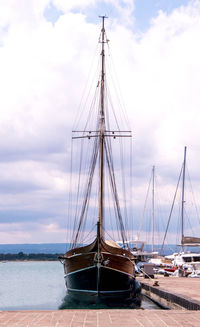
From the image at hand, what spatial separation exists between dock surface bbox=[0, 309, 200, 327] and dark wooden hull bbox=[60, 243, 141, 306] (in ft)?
38.0

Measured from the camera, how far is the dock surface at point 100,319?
10.0m

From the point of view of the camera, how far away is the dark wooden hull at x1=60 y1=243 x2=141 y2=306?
23.4m

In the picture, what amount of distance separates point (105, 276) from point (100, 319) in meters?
12.8

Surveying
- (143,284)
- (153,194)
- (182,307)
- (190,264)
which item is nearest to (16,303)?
(143,284)

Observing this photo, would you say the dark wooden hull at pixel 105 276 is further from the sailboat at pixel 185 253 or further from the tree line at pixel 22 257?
the tree line at pixel 22 257

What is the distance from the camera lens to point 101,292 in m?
23.4

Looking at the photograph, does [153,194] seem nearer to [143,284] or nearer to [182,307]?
[143,284]

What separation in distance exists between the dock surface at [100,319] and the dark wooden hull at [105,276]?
1159 cm

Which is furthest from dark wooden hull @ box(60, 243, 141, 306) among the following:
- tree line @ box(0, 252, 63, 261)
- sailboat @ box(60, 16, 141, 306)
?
tree line @ box(0, 252, 63, 261)

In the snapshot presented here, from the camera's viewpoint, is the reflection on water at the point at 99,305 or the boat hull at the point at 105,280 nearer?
the reflection on water at the point at 99,305

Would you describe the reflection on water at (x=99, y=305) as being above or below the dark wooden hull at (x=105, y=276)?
below

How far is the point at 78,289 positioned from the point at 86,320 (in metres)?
14.3

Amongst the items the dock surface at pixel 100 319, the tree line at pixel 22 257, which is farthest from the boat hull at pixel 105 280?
the tree line at pixel 22 257

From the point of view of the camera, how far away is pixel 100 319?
1077 cm
